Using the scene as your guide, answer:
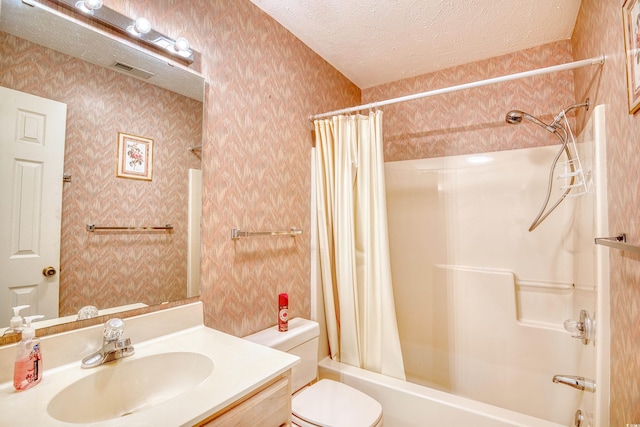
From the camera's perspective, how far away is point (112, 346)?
956 mm

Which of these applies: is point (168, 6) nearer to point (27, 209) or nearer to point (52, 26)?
point (52, 26)

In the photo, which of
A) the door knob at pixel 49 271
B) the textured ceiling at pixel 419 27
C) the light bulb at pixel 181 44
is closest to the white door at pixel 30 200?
the door knob at pixel 49 271

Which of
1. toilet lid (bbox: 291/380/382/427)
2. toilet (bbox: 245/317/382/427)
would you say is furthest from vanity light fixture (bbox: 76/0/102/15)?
toilet lid (bbox: 291/380/382/427)

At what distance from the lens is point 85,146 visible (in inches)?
39.6

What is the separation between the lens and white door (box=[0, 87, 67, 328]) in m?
0.85

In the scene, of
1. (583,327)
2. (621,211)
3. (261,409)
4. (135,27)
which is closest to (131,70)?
(135,27)

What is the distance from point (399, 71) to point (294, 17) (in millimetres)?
939

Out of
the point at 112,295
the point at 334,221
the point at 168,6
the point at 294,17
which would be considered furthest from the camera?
the point at 334,221

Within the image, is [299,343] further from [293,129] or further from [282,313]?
[293,129]

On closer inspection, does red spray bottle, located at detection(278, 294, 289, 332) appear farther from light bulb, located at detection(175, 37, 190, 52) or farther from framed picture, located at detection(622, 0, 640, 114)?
framed picture, located at detection(622, 0, 640, 114)

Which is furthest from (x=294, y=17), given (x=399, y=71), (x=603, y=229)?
(x=603, y=229)

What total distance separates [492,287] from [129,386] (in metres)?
1.91

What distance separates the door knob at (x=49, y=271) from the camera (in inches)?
36.2

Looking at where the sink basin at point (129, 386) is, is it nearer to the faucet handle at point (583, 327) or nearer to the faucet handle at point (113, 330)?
the faucet handle at point (113, 330)
